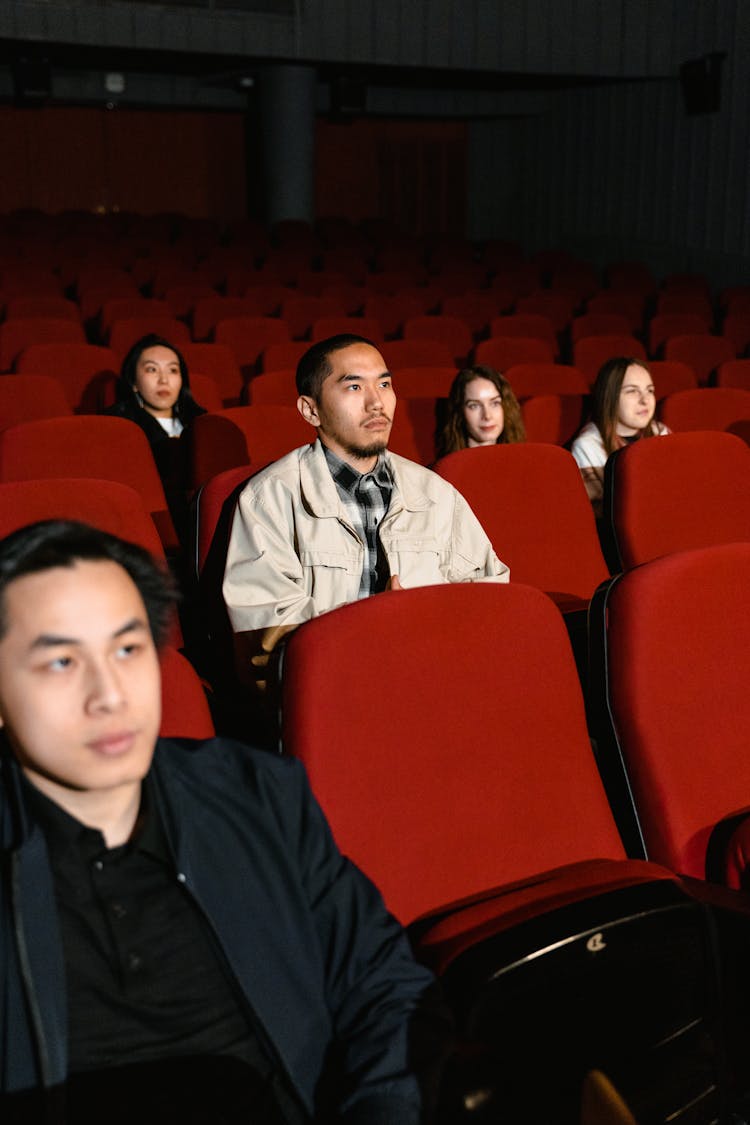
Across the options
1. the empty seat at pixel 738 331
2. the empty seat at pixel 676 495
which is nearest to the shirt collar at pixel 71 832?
the empty seat at pixel 676 495

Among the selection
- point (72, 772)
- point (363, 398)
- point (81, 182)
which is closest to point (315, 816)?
point (72, 772)

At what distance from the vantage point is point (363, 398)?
244 cm

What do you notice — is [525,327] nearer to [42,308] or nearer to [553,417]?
[553,417]

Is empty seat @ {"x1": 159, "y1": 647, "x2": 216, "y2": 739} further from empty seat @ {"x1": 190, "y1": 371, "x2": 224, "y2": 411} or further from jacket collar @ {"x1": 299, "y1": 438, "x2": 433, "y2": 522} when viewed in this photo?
empty seat @ {"x1": 190, "y1": 371, "x2": 224, "y2": 411}

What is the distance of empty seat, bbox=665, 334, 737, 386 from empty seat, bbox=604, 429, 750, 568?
2.87m

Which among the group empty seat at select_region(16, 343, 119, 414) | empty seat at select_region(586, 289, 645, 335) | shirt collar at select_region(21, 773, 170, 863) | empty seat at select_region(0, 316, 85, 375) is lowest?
shirt collar at select_region(21, 773, 170, 863)

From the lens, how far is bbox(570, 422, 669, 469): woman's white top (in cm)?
372

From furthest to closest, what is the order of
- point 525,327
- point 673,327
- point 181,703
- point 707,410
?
point 673,327 → point 525,327 → point 707,410 → point 181,703

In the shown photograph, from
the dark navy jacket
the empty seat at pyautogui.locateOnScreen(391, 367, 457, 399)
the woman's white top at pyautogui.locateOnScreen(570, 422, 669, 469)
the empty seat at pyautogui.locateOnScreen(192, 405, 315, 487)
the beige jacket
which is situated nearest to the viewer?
the dark navy jacket

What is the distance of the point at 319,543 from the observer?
2365 millimetres

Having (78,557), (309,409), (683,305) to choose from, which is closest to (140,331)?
(309,409)

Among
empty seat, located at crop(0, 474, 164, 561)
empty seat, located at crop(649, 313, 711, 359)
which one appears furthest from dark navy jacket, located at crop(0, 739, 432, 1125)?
empty seat, located at crop(649, 313, 711, 359)

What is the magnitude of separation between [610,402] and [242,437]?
3.95ft

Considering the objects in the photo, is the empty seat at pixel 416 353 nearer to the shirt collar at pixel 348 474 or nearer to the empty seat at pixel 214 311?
the empty seat at pixel 214 311
